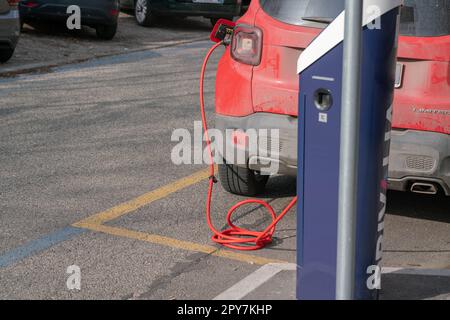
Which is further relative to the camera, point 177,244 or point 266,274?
point 177,244

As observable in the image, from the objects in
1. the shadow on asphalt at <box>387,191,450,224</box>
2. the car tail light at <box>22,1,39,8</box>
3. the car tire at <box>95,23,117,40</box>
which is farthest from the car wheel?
the shadow on asphalt at <box>387,191,450,224</box>

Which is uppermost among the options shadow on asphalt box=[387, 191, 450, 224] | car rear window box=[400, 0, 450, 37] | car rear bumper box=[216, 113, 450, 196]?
car rear window box=[400, 0, 450, 37]

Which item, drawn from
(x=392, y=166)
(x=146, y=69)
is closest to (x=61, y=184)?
(x=392, y=166)

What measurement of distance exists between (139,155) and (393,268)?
10.3ft

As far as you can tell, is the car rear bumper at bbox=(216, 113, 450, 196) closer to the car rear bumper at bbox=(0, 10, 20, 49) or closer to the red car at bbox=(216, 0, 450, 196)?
the red car at bbox=(216, 0, 450, 196)

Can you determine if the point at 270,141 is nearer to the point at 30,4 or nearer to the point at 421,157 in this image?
the point at 421,157

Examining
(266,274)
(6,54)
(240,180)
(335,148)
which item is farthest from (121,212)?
(6,54)

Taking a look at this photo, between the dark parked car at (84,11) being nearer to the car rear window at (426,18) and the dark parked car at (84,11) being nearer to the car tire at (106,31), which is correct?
the car tire at (106,31)

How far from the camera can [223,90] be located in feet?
20.0

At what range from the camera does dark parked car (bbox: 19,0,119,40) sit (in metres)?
13.8

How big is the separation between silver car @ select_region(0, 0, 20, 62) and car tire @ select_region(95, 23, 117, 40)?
3.24 meters

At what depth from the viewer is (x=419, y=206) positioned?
6473 mm

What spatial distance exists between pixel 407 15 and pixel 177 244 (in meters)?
1.95
